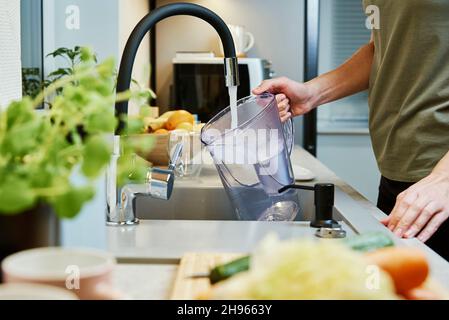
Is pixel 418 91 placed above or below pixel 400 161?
Answer: above

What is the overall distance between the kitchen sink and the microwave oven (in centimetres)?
133

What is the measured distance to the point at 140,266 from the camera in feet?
2.80

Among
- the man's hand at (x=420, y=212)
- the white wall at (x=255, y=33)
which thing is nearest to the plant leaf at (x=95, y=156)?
the man's hand at (x=420, y=212)

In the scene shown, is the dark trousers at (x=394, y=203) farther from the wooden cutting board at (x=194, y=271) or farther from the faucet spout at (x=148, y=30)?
the wooden cutting board at (x=194, y=271)

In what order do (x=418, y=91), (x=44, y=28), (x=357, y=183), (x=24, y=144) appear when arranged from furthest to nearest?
1. (x=357, y=183)
2. (x=44, y=28)
3. (x=418, y=91)
4. (x=24, y=144)

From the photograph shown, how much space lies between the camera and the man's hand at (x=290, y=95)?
160 centimetres

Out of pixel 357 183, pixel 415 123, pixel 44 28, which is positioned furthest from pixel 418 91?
pixel 357 183

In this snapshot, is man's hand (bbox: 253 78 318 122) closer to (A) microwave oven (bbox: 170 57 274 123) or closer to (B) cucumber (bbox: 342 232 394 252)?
(B) cucumber (bbox: 342 232 394 252)

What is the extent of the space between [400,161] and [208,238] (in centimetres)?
77

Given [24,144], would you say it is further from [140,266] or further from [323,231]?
[323,231]

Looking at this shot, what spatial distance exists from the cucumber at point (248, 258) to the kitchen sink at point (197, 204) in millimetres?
838

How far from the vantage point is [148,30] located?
1.23m

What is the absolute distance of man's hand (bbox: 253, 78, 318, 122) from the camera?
160 cm

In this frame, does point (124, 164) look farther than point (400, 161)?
No
